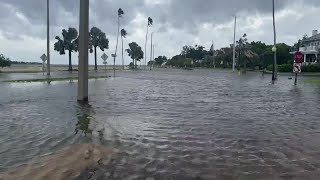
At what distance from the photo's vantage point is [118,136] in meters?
9.12

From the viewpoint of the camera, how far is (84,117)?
40.1 ft

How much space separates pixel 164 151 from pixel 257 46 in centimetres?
12308

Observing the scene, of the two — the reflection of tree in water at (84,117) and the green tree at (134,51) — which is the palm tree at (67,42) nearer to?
the green tree at (134,51)

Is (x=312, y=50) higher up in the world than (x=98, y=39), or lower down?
lower down

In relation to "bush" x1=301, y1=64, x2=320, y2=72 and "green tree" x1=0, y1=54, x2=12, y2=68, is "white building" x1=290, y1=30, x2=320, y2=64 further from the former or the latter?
"green tree" x1=0, y1=54, x2=12, y2=68

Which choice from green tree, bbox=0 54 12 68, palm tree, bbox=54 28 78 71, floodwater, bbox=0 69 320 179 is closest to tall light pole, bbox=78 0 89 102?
floodwater, bbox=0 69 320 179

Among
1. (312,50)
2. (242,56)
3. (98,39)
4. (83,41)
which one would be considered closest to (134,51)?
(98,39)

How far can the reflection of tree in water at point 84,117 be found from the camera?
10.1m

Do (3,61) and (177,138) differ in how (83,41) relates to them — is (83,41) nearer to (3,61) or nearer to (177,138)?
(177,138)

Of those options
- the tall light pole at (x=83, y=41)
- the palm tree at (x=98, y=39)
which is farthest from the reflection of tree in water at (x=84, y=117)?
the palm tree at (x=98, y=39)

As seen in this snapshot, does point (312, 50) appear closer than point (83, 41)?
No

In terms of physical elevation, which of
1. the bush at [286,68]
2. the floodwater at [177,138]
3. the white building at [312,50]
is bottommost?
the floodwater at [177,138]

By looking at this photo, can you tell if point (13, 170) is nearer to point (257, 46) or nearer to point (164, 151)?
point (164, 151)

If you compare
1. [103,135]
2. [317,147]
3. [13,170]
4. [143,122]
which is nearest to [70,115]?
[143,122]
